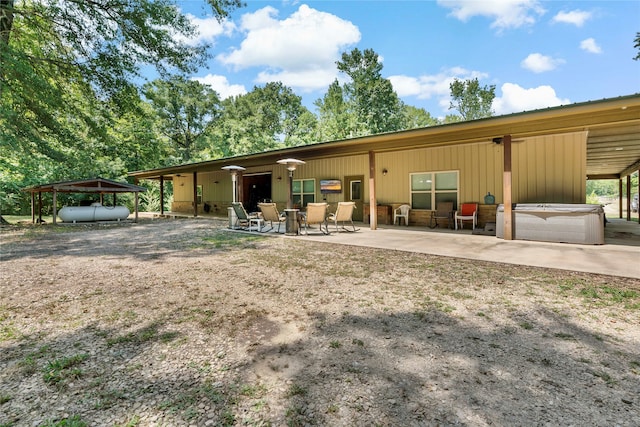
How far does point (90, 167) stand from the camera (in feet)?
57.9

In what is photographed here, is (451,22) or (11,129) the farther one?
(451,22)

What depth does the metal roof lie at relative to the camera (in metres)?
5.23

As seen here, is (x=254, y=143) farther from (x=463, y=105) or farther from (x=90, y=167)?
(x=463, y=105)

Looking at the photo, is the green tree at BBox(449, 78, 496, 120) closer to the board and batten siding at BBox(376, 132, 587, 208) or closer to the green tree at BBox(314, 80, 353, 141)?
the green tree at BBox(314, 80, 353, 141)

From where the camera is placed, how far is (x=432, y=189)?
10023 mm

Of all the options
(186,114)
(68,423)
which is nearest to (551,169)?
(68,423)

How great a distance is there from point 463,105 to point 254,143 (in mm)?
24799

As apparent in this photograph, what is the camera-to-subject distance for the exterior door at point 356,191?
11875mm

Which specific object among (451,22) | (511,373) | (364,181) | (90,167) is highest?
(451,22)

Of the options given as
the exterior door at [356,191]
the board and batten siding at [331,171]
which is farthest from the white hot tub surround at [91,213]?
the exterior door at [356,191]

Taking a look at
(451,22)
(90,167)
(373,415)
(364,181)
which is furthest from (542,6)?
(90,167)

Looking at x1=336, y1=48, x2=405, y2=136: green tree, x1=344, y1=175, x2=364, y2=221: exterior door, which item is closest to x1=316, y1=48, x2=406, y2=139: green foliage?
x1=336, y1=48, x2=405, y2=136: green tree

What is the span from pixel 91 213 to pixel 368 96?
24316 mm

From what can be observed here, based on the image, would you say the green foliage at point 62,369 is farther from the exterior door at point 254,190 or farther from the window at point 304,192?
the exterior door at point 254,190
